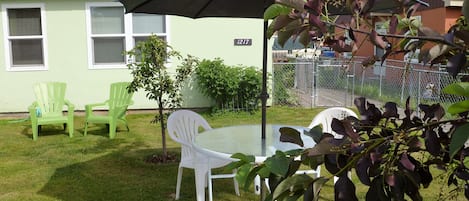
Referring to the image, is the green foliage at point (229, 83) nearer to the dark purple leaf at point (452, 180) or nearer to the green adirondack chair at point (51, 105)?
the green adirondack chair at point (51, 105)

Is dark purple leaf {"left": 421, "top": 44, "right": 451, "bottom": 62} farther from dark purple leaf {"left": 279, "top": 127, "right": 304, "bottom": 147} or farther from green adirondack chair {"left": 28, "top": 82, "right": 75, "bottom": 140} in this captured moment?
green adirondack chair {"left": 28, "top": 82, "right": 75, "bottom": 140}

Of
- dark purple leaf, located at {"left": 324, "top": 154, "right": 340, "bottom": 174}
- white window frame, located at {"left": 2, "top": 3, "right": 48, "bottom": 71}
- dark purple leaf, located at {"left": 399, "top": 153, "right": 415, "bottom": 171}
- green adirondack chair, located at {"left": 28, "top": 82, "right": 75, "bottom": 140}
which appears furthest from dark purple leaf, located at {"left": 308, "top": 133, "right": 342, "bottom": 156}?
white window frame, located at {"left": 2, "top": 3, "right": 48, "bottom": 71}

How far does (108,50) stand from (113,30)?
419mm

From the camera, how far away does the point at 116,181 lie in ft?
15.8

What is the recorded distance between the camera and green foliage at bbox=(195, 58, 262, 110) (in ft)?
28.8

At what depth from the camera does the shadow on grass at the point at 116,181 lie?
14.4 ft

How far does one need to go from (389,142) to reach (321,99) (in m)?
9.96

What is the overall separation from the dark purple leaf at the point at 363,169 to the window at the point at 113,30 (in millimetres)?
8565

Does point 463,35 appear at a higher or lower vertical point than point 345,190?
higher

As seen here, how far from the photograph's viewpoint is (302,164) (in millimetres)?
949

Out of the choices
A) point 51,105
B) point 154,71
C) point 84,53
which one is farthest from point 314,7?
point 84,53

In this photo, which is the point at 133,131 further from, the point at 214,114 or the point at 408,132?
the point at 408,132

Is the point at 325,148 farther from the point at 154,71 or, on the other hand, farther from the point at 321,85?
the point at 321,85

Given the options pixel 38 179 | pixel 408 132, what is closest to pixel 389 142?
pixel 408 132
